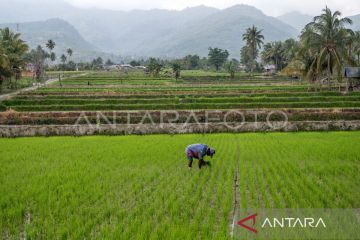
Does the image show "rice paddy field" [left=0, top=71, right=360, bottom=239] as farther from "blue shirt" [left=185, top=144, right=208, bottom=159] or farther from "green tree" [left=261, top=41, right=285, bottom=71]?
"green tree" [left=261, top=41, right=285, bottom=71]

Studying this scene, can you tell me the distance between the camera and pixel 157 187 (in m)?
9.53

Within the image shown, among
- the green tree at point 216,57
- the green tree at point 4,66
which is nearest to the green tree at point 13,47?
the green tree at point 4,66

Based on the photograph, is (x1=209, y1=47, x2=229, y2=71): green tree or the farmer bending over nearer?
the farmer bending over

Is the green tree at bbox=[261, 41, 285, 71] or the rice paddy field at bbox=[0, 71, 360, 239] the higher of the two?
the green tree at bbox=[261, 41, 285, 71]

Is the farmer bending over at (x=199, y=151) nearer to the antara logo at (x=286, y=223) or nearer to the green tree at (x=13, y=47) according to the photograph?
the antara logo at (x=286, y=223)

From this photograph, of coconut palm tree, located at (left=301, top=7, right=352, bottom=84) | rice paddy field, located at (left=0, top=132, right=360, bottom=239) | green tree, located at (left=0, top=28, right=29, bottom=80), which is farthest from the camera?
green tree, located at (left=0, top=28, right=29, bottom=80)

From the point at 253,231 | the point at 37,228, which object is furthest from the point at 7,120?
the point at 253,231

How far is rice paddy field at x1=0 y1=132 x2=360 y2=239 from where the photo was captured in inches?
270

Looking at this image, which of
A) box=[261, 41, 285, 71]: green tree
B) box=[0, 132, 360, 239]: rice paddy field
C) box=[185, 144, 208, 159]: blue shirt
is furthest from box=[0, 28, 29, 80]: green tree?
box=[261, 41, 285, 71]: green tree

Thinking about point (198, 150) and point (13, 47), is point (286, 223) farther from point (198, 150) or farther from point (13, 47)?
point (13, 47)

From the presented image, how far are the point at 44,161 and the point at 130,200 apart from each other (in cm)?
602

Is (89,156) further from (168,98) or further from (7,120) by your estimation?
(168,98)

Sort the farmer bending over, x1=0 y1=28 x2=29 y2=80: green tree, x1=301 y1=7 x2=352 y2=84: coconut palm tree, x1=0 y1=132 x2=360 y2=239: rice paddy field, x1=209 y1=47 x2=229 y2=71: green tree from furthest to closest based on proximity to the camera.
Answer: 1. x1=209 y1=47 x2=229 y2=71: green tree
2. x1=0 y1=28 x2=29 y2=80: green tree
3. x1=301 y1=7 x2=352 y2=84: coconut palm tree
4. the farmer bending over
5. x1=0 y1=132 x2=360 y2=239: rice paddy field

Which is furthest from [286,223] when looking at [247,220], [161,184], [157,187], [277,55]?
[277,55]
